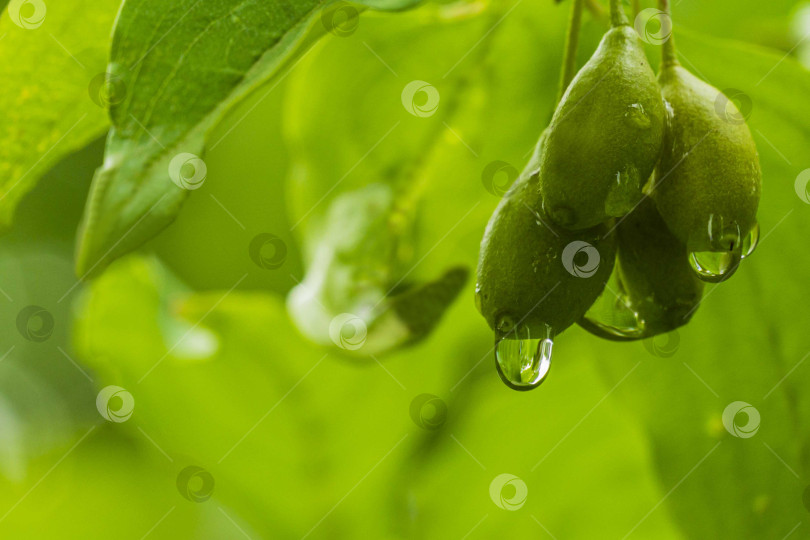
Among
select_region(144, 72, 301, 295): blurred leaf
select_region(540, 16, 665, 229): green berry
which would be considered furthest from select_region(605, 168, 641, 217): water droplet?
select_region(144, 72, 301, 295): blurred leaf

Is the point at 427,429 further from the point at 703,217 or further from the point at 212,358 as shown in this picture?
the point at 703,217

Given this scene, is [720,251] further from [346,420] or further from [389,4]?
[346,420]

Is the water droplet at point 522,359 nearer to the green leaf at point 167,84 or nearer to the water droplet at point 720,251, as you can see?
the water droplet at point 720,251

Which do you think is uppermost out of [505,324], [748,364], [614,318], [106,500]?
[505,324]

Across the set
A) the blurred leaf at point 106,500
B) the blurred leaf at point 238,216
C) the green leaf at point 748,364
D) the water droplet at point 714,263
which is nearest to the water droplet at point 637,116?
the water droplet at point 714,263

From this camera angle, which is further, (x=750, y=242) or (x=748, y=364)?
(x=748, y=364)

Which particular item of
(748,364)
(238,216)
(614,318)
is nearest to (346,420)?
(238,216)
